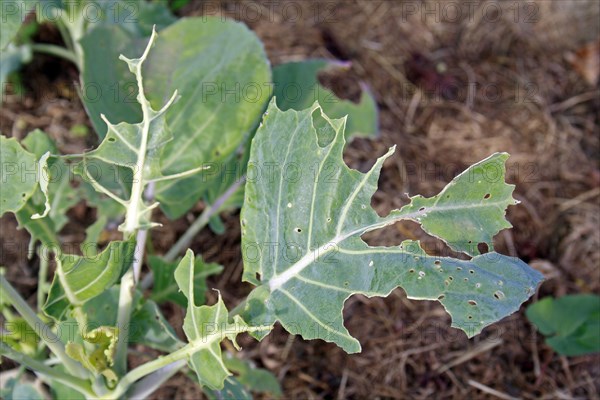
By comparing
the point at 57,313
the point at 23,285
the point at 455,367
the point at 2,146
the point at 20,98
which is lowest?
the point at 455,367

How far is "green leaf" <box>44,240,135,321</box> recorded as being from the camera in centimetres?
105

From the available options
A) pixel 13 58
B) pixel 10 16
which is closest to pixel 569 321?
pixel 10 16

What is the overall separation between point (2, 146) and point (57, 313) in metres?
0.32

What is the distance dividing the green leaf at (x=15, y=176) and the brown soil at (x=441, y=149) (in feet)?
1.69

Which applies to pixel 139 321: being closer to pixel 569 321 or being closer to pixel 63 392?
pixel 63 392

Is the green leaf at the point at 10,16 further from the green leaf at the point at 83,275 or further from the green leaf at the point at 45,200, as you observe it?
the green leaf at the point at 83,275

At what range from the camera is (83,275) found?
109 centimetres

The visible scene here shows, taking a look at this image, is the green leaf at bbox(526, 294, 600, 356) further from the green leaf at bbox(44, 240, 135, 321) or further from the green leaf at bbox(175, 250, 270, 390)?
the green leaf at bbox(44, 240, 135, 321)

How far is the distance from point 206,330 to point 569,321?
0.90 meters

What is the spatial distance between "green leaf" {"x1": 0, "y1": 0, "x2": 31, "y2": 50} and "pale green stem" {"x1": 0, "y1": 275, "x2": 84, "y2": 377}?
45 cm

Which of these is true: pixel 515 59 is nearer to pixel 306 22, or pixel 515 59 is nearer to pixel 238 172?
pixel 306 22

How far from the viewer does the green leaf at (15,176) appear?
3.80 ft

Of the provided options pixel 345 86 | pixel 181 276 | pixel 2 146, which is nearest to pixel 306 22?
pixel 345 86

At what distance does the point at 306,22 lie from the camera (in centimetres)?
203
